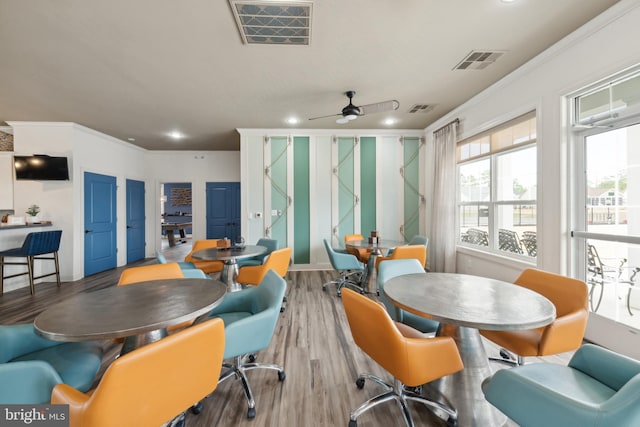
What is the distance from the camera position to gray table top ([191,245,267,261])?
9.83 ft

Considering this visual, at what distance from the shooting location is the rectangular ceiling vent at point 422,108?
403 cm

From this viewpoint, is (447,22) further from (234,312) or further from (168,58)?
(234,312)

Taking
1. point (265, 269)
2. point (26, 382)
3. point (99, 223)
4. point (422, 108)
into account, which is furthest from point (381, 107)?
point (99, 223)

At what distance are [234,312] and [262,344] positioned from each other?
0.55 meters

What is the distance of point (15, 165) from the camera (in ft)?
14.3

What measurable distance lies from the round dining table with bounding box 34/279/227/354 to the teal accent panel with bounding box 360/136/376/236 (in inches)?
151

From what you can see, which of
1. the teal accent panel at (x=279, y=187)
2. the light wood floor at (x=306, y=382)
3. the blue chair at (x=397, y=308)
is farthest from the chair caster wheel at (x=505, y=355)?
the teal accent panel at (x=279, y=187)

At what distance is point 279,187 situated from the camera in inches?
204

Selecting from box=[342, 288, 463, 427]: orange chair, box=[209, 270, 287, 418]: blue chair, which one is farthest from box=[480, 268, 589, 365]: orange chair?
box=[209, 270, 287, 418]: blue chair

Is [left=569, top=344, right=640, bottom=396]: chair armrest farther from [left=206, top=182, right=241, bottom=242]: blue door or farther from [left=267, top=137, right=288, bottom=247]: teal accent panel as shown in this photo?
[left=206, top=182, right=241, bottom=242]: blue door

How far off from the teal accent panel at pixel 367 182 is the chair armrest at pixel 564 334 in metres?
3.77

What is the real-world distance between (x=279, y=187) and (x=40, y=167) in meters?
4.07

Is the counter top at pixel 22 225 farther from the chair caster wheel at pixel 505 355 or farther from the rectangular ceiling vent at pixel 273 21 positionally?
the chair caster wheel at pixel 505 355

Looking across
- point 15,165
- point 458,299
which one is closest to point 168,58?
point 458,299
